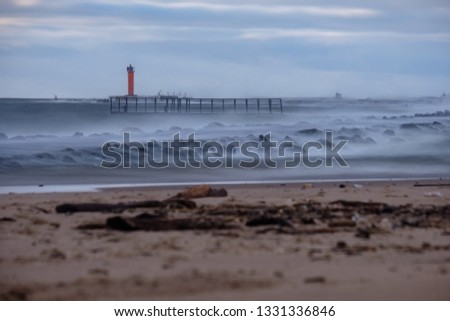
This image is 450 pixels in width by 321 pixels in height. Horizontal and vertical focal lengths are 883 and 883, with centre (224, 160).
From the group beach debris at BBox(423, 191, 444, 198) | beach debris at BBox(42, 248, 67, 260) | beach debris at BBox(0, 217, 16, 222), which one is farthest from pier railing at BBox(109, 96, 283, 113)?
beach debris at BBox(42, 248, 67, 260)

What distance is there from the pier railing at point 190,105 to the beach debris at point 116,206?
21.7 meters

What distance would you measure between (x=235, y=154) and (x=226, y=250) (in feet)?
30.6

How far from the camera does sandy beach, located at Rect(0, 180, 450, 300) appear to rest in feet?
14.6

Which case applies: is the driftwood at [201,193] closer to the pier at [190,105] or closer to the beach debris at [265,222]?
the beach debris at [265,222]

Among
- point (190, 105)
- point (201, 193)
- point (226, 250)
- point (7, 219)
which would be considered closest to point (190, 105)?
point (190, 105)

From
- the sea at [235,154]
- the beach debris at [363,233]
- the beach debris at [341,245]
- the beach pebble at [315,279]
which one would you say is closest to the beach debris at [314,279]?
the beach pebble at [315,279]

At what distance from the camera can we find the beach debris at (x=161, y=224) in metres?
6.00

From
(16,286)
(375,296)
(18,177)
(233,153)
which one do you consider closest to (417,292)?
(375,296)

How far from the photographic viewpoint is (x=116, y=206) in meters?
7.27

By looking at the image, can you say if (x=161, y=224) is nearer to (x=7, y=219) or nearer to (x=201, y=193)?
(x=7, y=219)

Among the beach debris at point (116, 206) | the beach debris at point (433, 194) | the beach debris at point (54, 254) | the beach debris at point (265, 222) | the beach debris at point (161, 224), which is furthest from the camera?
the beach debris at point (433, 194)

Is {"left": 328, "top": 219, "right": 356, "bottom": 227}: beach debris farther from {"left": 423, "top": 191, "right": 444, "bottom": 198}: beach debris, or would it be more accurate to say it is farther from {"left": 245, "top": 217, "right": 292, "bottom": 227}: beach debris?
{"left": 423, "top": 191, "right": 444, "bottom": 198}: beach debris

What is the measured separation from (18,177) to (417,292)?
8.23m
